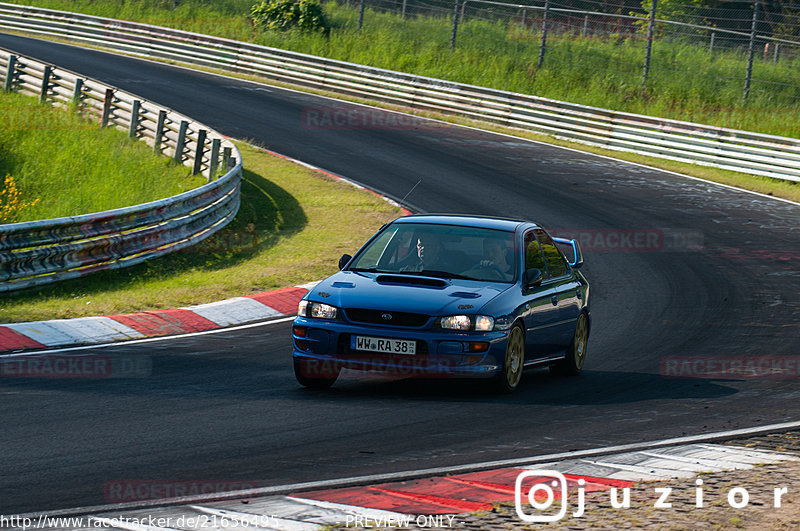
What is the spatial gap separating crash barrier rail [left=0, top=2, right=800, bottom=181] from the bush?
3.79 meters

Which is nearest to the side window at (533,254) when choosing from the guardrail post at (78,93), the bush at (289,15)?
the guardrail post at (78,93)

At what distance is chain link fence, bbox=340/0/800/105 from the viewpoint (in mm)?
30234

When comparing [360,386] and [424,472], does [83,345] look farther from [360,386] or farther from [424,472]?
[424,472]

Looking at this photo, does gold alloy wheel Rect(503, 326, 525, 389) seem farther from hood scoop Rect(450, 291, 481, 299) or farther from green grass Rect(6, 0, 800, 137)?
green grass Rect(6, 0, 800, 137)

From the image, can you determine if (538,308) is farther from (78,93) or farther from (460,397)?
(78,93)

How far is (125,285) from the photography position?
14297 millimetres

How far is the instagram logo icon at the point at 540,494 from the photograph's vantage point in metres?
5.51

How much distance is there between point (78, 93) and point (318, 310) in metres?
18.7

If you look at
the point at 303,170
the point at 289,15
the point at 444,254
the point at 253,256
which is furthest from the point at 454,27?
the point at 444,254

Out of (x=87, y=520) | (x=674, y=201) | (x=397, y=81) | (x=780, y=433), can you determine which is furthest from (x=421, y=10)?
(x=87, y=520)

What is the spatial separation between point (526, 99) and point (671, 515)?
2612cm

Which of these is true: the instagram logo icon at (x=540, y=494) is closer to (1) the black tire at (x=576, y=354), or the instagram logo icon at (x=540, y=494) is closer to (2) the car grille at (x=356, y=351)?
(2) the car grille at (x=356, y=351)

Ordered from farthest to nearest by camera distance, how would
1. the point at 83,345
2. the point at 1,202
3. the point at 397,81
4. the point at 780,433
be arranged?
the point at 397,81, the point at 1,202, the point at 83,345, the point at 780,433

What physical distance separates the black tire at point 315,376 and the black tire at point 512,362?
4.47 feet
